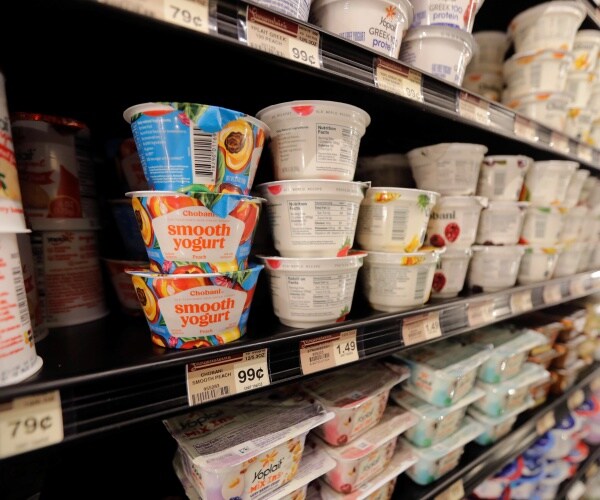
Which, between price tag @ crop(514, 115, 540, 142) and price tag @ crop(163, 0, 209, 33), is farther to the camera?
price tag @ crop(514, 115, 540, 142)

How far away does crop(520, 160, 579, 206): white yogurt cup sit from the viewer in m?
1.10

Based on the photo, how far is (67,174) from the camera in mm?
585

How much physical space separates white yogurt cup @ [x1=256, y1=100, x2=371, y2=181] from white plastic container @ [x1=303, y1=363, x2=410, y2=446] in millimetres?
482

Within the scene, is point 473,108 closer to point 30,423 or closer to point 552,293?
point 552,293

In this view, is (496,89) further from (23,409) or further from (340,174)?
(23,409)

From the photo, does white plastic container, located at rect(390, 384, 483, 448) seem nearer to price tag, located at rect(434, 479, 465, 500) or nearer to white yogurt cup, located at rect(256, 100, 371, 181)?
price tag, located at rect(434, 479, 465, 500)

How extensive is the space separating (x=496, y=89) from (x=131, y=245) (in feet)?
4.73

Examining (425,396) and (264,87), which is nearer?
(264,87)

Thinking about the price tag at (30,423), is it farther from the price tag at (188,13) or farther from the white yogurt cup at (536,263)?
the white yogurt cup at (536,263)

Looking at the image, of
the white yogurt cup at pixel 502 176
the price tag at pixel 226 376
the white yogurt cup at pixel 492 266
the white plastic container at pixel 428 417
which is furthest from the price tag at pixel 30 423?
the white yogurt cup at pixel 502 176

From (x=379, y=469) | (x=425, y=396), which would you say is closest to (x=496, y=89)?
(x=425, y=396)

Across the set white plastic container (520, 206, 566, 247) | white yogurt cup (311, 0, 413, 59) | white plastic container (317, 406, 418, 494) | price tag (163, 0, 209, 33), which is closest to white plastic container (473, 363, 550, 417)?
white plastic container (317, 406, 418, 494)

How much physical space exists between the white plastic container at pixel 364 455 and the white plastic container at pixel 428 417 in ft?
0.19

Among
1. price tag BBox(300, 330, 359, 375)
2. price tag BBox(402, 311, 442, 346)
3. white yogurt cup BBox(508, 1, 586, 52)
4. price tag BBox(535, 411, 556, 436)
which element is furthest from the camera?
price tag BBox(535, 411, 556, 436)
